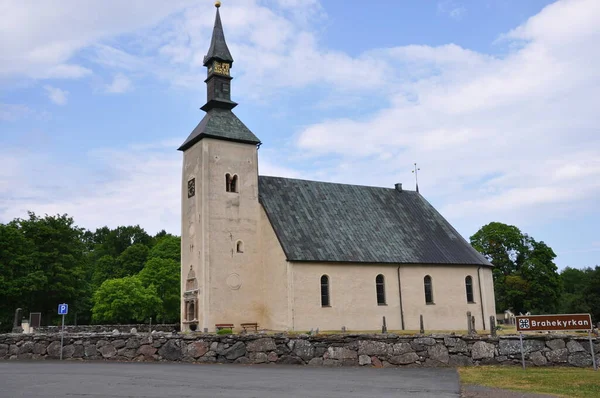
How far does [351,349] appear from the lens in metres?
19.0

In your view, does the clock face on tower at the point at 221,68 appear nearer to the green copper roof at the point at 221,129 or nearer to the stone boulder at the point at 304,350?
the green copper roof at the point at 221,129

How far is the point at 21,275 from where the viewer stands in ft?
184

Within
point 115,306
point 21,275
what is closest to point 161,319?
point 115,306

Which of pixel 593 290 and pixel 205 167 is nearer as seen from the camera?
pixel 205 167

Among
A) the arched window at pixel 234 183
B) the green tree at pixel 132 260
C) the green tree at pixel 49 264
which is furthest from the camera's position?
the green tree at pixel 132 260

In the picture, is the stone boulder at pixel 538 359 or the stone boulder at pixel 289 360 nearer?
the stone boulder at pixel 538 359

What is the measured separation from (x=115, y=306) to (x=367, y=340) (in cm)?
4940

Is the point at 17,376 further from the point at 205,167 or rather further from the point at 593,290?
the point at 593,290

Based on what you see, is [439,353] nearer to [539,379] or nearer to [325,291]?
[539,379]

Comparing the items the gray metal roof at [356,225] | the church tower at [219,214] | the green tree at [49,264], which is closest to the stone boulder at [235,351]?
the gray metal roof at [356,225]

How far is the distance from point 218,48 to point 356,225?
16.9 m

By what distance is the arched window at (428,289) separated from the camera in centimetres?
4297

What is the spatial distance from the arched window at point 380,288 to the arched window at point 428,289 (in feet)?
12.2

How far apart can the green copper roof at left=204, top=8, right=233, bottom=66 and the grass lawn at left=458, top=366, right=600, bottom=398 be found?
104 feet
